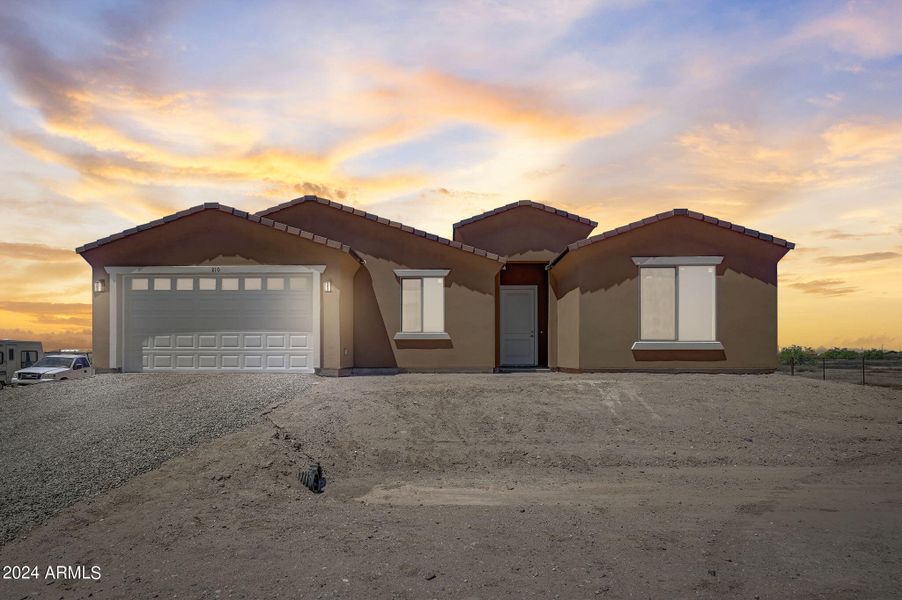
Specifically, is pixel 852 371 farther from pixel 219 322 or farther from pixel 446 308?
pixel 219 322

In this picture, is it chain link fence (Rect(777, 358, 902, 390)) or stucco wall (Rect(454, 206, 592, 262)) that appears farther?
chain link fence (Rect(777, 358, 902, 390))

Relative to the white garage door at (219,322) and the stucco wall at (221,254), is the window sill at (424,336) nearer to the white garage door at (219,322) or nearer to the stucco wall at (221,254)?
the stucco wall at (221,254)

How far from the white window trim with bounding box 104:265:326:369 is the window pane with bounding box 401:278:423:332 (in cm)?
247

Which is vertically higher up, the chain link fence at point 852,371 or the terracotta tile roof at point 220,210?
the terracotta tile roof at point 220,210

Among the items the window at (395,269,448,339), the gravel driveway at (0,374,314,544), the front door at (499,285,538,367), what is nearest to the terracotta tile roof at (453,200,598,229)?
the front door at (499,285,538,367)

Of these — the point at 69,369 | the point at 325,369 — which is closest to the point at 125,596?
the point at 325,369

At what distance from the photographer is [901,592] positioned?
5.33 m

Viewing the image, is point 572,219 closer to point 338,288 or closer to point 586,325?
point 586,325

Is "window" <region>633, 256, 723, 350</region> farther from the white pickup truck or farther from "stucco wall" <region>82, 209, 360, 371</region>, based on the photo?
the white pickup truck

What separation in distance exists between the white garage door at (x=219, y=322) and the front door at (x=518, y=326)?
20.1ft

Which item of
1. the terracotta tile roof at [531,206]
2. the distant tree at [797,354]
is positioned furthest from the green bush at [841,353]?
the terracotta tile roof at [531,206]

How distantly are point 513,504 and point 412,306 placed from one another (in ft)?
33.5

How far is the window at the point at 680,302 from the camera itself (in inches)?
650

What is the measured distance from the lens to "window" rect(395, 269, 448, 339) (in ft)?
57.3
